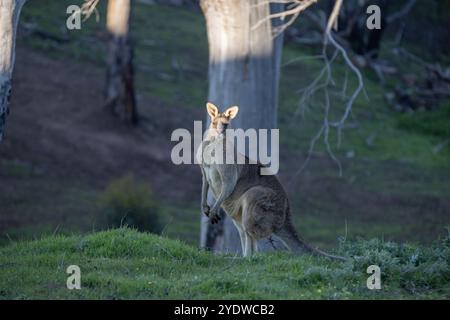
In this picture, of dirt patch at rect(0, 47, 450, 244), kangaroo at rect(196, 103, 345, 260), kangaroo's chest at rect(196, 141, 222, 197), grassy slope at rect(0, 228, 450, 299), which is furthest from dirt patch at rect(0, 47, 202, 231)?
grassy slope at rect(0, 228, 450, 299)

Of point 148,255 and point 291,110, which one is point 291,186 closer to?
point 291,110

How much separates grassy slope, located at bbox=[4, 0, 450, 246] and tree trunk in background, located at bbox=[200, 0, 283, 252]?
5.59m

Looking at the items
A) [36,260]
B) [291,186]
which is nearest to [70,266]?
[36,260]

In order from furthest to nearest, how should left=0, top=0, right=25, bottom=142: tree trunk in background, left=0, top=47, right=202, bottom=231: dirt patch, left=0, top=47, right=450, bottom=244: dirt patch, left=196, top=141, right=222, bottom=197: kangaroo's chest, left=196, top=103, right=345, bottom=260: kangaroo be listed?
left=0, top=47, right=202, bottom=231: dirt patch
left=0, top=47, right=450, bottom=244: dirt patch
left=196, top=141, right=222, bottom=197: kangaroo's chest
left=196, top=103, right=345, bottom=260: kangaroo
left=0, top=0, right=25, bottom=142: tree trunk in background

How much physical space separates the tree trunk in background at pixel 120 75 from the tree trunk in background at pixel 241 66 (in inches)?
481

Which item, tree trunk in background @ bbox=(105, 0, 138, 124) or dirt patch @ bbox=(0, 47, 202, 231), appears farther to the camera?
tree trunk in background @ bbox=(105, 0, 138, 124)

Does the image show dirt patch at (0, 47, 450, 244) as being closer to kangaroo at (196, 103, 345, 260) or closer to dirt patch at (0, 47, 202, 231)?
dirt patch at (0, 47, 202, 231)

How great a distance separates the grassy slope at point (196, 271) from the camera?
7559 millimetres

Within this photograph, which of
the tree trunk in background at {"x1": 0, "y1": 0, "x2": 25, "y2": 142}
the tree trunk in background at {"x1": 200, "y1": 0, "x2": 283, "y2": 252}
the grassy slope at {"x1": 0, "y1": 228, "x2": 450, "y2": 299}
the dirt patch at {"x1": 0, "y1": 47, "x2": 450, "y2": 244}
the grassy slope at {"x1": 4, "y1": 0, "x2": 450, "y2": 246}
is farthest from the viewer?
the grassy slope at {"x1": 4, "y1": 0, "x2": 450, "y2": 246}

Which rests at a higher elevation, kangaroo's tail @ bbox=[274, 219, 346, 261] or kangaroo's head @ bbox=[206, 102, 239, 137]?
kangaroo's head @ bbox=[206, 102, 239, 137]

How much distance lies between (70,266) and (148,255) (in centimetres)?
98

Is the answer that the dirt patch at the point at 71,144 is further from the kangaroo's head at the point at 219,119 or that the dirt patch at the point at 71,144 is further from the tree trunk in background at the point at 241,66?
the kangaroo's head at the point at 219,119

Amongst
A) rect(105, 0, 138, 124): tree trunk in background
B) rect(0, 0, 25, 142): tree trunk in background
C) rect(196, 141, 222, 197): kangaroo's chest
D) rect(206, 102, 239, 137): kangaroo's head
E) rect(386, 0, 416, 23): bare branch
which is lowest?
rect(196, 141, 222, 197): kangaroo's chest

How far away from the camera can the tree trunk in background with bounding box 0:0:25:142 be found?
8.52m
